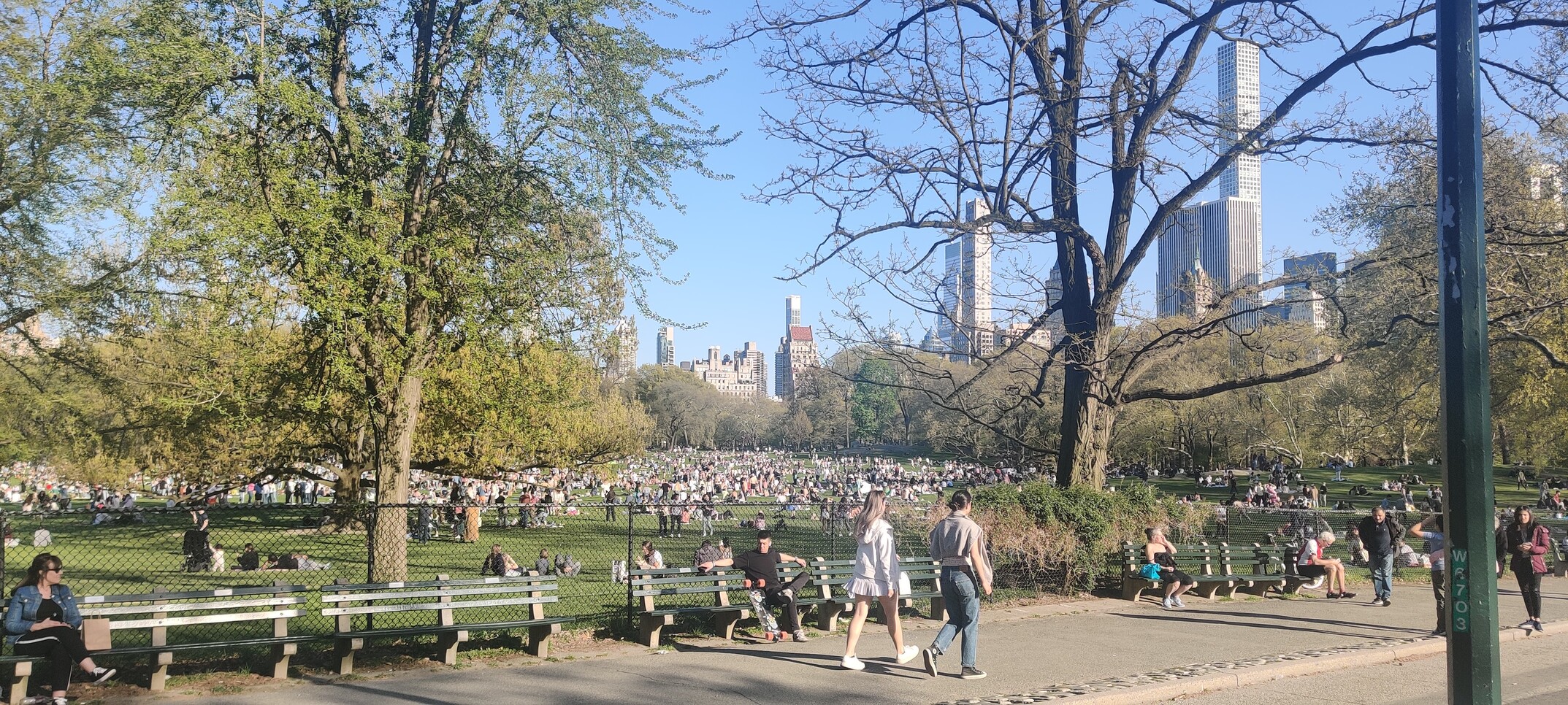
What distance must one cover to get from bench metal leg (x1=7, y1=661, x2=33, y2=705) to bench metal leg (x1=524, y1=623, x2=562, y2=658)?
11.3ft

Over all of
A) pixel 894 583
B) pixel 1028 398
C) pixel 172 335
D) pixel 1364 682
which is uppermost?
pixel 172 335

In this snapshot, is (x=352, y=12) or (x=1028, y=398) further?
(x=1028, y=398)

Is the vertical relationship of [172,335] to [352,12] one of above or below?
below

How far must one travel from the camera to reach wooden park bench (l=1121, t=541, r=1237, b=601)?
12.6 meters

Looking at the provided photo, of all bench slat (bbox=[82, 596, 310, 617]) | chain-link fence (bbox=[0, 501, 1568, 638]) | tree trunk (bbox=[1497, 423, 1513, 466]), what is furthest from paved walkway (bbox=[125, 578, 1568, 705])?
tree trunk (bbox=[1497, 423, 1513, 466])

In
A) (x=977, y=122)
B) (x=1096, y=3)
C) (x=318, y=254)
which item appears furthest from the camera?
(x=1096, y=3)

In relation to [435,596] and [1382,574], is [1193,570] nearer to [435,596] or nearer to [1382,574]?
[1382,574]

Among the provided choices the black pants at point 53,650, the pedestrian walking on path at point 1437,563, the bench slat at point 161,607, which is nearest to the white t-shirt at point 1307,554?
the pedestrian walking on path at point 1437,563

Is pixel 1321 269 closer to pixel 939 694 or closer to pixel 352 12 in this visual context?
pixel 939 694

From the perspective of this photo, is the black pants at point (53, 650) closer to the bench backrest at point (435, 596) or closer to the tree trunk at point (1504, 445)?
the bench backrest at point (435, 596)

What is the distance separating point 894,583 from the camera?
8219mm

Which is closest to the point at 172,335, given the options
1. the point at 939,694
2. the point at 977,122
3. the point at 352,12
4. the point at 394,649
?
the point at 352,12

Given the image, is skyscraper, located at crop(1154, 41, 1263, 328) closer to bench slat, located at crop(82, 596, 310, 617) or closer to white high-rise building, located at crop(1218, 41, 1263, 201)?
white high-rise building, located at crop(1218, 41, 1263, 201)

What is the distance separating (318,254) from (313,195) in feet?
1.89
